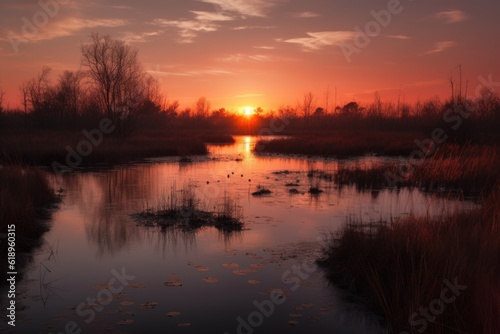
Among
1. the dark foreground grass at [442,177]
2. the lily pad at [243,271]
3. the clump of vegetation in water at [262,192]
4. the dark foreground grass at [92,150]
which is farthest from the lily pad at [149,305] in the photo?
the dark foreground grass at [92,150]

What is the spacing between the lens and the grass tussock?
9992mm

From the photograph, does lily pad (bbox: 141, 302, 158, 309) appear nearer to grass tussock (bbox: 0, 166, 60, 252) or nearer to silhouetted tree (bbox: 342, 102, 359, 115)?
grass tussock (bbox: 0, 166, 60, 252)

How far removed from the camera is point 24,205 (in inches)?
443

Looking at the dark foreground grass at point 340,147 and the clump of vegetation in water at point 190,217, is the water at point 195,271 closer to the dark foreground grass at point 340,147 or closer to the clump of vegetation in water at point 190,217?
the clump of vegetation in water at point 190,217

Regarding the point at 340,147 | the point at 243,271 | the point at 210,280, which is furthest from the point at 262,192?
the point at 340,147

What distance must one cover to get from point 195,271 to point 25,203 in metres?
5.78

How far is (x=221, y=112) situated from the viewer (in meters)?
148

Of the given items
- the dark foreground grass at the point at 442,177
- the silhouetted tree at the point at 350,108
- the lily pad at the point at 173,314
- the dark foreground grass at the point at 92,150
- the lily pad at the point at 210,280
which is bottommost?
the lily pad at the point at 173,314

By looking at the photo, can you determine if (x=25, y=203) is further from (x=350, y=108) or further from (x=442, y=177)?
(x=350, y=108)

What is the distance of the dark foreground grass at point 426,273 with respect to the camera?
5.46 m

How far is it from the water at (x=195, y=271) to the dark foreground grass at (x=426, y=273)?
48cm

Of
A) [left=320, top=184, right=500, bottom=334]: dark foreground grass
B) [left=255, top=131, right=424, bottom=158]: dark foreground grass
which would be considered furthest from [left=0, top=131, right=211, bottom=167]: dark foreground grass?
[left=320, top=184, right=500, bottom=334]: dark foreground grass

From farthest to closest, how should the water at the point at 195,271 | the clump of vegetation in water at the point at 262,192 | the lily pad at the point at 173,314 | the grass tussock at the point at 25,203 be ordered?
the clump of vegetation in water at the point at 262,192, the grass tussock at the point at 25,203, the lily pad at the point at 173,314, the water at the point at 195,271

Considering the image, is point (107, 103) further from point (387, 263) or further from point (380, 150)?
point (387, 263)
